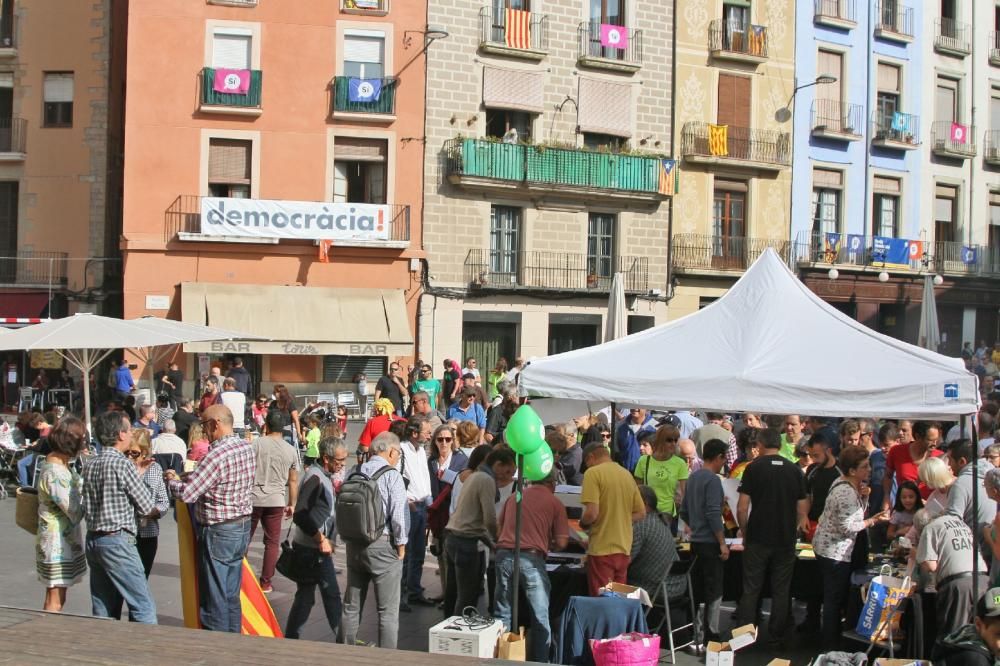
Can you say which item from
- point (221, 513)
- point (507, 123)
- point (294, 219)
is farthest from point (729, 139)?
point (221, 513)

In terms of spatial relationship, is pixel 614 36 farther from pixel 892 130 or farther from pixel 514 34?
pixel 892 130

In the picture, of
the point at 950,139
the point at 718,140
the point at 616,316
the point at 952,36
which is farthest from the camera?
the point at 952,36

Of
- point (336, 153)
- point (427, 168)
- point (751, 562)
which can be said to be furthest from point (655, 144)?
point (751, 562)

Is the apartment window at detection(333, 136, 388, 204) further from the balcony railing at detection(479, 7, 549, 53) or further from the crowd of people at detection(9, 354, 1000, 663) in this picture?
the crowd of people at detection(9, 354, 1000, 663)

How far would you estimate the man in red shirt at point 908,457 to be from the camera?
10.0 m

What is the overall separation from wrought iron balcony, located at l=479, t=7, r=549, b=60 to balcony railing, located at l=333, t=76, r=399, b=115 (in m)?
2.68

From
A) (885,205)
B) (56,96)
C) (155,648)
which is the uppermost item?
(56,96)

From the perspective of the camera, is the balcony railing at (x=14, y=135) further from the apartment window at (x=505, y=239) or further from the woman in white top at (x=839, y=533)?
the woman in white top at (x=839, y=533)

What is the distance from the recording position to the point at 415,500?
950 centimetres

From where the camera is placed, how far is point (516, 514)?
7527 millimetres

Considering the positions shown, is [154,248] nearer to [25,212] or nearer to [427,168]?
[25,212]

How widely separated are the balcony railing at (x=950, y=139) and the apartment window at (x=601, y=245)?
38.5ft

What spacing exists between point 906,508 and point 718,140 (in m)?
23.0

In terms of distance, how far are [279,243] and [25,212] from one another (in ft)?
22.0
